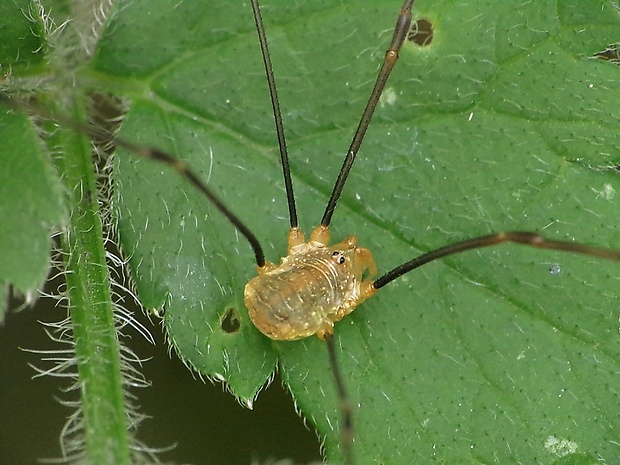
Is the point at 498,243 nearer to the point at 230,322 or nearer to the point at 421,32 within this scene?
the point at 421,32

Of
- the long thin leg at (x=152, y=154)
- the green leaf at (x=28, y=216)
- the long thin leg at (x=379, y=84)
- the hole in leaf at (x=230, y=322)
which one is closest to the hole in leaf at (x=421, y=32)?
the long thin leg at (x=379, y=84)

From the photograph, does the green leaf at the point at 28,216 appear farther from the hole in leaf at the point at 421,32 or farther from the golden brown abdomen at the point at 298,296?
the hole in leaf at the point at 421,32

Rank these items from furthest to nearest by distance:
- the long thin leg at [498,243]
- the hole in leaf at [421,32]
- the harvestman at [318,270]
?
the hole in leaf at [421,32]
the harvestman at [318,270]
the long thin leg at [498,243]

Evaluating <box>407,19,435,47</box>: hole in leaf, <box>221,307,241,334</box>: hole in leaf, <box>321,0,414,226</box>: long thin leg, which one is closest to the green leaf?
<box>221,307,241,334</box>: hole in leaf

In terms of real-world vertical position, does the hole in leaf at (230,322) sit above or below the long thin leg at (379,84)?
below

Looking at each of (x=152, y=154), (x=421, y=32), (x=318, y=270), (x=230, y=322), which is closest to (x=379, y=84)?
(x=421, y=32)

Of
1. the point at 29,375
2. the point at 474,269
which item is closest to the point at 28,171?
the point at 29,375
